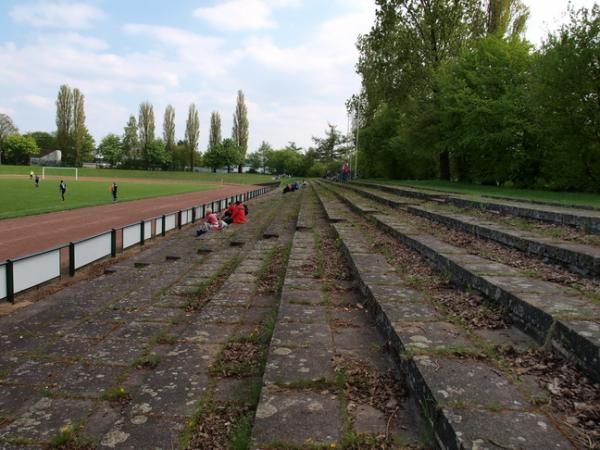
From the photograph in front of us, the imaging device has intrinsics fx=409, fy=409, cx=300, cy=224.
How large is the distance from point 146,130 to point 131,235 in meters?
87.9

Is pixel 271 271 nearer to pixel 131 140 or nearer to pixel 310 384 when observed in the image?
pixel 310 384

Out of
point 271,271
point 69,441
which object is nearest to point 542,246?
point 271,271

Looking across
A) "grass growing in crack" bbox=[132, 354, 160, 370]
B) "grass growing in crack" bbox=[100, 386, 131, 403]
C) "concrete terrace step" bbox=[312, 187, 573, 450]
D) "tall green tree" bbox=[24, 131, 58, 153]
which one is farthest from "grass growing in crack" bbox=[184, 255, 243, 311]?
"tall green tree" bbox=[24, 131, 58, 153]

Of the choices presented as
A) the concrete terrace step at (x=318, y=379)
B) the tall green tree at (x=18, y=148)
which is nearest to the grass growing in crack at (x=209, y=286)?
the concrete terrace step at (x=318, y=379)

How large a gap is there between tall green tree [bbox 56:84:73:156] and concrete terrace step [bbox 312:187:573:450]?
92316mm

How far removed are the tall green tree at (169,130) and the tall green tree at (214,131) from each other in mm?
8442

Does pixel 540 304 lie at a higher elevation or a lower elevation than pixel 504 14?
lower

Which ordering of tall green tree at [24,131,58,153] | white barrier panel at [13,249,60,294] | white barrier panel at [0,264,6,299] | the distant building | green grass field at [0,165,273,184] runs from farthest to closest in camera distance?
tall green tree at [24,131,58,153] → the distant building → green grass field at [0,165,273,184] → white barrier panel at [13,249,60,294] → white barrier panel at [0,264,6,299]

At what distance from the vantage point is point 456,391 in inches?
80.9

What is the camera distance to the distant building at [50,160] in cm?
8479

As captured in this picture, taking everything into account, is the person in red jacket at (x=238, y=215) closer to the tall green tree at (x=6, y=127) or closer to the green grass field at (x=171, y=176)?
the green grass field at (x=171, y=176)

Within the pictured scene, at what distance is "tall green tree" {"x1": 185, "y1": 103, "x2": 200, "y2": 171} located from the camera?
302ft

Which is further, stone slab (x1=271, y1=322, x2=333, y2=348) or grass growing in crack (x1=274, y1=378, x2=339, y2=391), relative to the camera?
stone slab (x1=271, y1=322, x2=333, y2=348)

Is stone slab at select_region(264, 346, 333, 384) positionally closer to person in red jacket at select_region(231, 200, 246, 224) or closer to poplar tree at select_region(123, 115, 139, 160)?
person in red jacket at select_region(231, 200, 246, 224)
